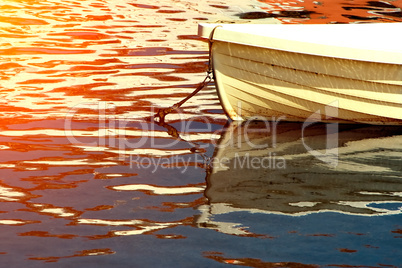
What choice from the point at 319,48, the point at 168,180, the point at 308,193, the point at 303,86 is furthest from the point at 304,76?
the point at 168,180

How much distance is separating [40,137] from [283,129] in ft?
10.3

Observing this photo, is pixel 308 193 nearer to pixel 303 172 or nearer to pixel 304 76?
pixel 303 172

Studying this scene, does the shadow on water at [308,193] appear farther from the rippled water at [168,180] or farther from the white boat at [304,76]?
the white boat at [304,76]

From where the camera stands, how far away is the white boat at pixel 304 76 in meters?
7.48

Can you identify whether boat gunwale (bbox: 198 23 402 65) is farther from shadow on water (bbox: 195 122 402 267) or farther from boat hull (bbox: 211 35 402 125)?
shadow on water (bbox: 195 122 402 267)

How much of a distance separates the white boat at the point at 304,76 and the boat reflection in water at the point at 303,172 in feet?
0.80

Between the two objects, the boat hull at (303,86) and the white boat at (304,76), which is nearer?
the white boat at (304,76)

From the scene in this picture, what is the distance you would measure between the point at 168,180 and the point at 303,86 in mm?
2574

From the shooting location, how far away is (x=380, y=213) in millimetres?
5508

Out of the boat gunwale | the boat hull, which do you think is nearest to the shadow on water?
the boat hull

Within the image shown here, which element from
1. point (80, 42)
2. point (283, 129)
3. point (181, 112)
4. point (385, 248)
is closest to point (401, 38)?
point (283, 129)

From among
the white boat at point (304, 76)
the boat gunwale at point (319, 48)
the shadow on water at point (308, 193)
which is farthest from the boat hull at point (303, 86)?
the shadow on water at point (308, 193)

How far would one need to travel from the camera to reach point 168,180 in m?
6.31

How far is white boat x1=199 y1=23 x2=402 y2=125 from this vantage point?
748cm
